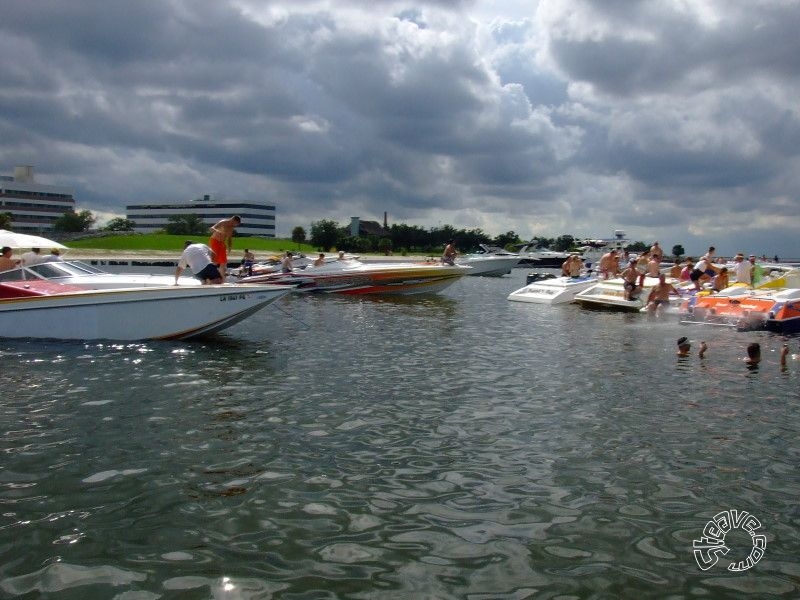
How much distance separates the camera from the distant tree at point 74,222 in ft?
490

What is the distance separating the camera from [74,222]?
15025 cm

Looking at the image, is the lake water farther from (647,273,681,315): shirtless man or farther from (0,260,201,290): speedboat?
(647,273,681,315): shirtless man

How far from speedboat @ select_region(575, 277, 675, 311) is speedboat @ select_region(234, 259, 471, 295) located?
7484 mm

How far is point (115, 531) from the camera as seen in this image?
5.55 m

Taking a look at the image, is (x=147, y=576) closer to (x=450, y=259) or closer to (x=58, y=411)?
(x=58, y=411)

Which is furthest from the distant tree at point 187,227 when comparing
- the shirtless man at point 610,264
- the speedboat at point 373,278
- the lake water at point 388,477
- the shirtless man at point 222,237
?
the lake water at point 388,477

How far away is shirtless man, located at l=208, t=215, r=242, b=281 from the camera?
15.7 m

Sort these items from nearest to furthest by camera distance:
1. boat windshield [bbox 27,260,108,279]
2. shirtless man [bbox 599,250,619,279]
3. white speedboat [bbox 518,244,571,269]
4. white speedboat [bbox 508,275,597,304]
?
boat windshield [bbox 27,260,108,279] → white speedboat [bbox 508,275,597,304] → shirtless man [bbox 599,250,619,279] → white speedboat [bbox 518,244,571,269]

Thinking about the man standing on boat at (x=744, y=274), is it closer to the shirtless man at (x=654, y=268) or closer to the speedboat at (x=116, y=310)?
the shirtless man at (x=654, y=268)

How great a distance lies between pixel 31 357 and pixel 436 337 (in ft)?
29.4

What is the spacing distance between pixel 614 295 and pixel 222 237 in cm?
1611

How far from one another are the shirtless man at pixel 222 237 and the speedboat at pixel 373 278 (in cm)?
1569

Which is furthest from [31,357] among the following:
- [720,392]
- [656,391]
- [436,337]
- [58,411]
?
[720,392]

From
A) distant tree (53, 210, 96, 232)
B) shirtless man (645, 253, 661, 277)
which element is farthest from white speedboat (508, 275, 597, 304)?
distant tree (53, 210, 96, 232)
